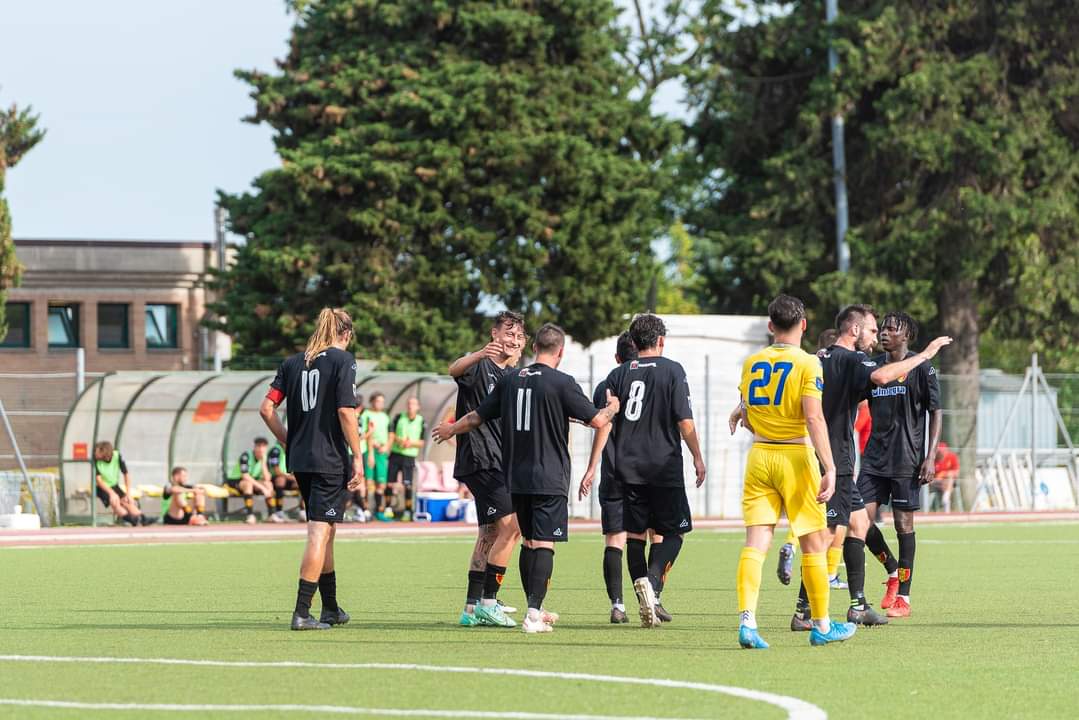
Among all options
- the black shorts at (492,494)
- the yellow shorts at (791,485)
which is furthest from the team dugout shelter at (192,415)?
the yellow shorts at (791,485)

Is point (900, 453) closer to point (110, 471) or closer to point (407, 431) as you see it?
point (407, 431)

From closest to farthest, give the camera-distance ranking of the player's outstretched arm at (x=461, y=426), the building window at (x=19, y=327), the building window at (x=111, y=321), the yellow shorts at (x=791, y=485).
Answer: the yellow shorts at (x=791, y=485) → the player's outstretched arm at (x=461, y=426) → the building window at (x=19, y=327) → the building window at (x=111, y=321)

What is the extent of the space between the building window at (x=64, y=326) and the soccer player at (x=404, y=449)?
30497 millimetres

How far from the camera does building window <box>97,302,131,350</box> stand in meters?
58.1

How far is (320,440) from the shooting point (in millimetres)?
11555

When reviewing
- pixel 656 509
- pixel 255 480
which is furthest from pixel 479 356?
pixel 255 480

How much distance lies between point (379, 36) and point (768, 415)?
32.5 metres

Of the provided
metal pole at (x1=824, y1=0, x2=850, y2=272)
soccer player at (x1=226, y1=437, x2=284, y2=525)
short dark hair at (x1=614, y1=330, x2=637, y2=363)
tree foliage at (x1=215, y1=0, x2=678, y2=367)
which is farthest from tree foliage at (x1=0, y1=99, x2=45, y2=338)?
short dark hair at (x1=614, y1=330, x2=637, y2=363)

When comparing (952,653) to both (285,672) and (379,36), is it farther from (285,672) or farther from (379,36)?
(379,36)

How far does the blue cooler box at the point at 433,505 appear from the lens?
98.5 feet

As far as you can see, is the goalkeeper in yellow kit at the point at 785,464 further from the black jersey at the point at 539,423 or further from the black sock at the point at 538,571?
the black sock at the point at 538,571

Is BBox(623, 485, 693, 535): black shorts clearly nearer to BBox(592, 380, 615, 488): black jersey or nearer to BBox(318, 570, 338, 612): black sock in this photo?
BBox(592, 380, 615, 488): black jersey

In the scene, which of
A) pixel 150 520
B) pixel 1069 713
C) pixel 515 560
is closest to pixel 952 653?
pixel 1069 713

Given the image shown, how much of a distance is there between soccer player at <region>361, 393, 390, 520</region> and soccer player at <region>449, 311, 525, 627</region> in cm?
1718
